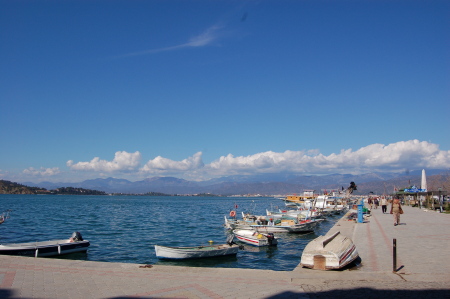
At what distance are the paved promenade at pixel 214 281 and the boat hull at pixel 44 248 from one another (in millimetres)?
7259

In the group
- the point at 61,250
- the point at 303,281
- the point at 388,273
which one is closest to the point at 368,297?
the point at 303,281

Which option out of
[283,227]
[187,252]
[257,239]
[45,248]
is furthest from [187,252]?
[283,227]

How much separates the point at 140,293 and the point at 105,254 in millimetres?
15276

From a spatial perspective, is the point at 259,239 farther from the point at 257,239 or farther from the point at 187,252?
the point at 187,252

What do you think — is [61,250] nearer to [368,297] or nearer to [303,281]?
[303,281]

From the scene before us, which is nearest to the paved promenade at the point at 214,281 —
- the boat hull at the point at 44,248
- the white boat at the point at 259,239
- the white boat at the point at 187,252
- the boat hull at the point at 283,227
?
the boat hull at the point at 44,248

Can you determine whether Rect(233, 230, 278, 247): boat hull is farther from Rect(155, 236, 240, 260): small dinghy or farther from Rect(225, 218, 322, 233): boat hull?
Rect(225, 218, 322, 233): boat hull

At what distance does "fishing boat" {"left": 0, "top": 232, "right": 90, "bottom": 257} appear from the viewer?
19.2 meters

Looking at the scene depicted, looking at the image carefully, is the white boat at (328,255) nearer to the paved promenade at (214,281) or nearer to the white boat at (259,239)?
the paved promenade at (214,281)

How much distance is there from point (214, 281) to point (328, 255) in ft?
13.5

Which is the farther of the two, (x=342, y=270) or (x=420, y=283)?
(x=342, y=270)

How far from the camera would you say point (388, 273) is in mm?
11164

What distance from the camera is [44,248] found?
20109mm

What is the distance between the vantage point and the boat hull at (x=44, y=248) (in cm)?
1912
